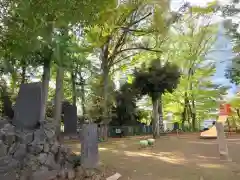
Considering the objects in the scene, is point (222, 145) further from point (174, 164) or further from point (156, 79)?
point (156, 79)

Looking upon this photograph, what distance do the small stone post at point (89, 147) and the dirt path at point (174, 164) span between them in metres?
0.72

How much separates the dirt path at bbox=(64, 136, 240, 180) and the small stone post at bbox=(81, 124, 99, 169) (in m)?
0.72

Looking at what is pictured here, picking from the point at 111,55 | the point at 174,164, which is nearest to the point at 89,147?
the point at 174,164

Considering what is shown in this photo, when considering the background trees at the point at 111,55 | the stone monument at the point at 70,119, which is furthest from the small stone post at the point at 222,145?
the stone monument at the point at 70,119

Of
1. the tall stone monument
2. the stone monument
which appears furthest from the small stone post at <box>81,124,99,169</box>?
the stone monument

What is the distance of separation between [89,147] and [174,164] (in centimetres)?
247

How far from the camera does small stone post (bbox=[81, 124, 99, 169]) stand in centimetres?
729

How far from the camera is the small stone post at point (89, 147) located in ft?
23.9

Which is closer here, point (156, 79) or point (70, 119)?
point (156, 79)

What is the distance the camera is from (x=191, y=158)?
29.8 ft

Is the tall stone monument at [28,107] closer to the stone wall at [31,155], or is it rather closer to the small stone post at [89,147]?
the stone wall at [31,155]

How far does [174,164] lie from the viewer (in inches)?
320

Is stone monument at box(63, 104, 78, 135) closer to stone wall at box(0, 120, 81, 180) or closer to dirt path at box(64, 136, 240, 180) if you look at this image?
dirt path at box(64, 136, 240, 180)

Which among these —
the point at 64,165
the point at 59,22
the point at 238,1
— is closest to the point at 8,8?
the point at 59,22
